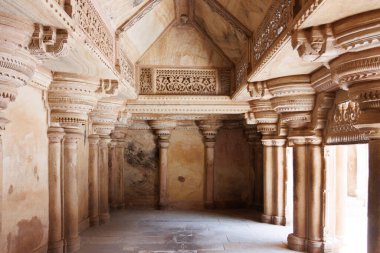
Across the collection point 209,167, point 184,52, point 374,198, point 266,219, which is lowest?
point 266,219

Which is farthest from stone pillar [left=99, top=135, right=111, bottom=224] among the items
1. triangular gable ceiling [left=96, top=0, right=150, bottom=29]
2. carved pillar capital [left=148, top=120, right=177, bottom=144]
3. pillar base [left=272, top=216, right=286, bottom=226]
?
pillar base [left=272, top=216, right=286, bottom=226]

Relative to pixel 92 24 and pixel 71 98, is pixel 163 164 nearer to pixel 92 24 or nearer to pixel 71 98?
pixel 71 98

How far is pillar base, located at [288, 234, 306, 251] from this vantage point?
5395mm

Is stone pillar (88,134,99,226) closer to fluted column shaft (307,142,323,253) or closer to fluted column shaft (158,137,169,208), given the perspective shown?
fluted column shaft (158,137,169,208)

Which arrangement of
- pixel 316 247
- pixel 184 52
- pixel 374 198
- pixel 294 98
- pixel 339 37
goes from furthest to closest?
pixel 184 52
pixel 316 247
pixel 294 98
pixel 374 198
pixel 339 37

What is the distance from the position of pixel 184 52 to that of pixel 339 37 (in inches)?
165

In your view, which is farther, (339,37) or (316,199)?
(316,199)

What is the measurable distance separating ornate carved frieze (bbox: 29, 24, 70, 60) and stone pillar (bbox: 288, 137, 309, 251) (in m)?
3.91

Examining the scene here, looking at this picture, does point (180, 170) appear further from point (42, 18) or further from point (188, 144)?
point (42, 18)

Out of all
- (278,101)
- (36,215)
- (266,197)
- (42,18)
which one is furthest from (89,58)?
(266,197)

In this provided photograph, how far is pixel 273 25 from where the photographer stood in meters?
3.73

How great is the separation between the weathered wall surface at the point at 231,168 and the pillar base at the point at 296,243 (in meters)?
4.61

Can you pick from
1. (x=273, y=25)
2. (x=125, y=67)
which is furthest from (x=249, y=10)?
(x=125, y=67)

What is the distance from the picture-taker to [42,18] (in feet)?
8.01
